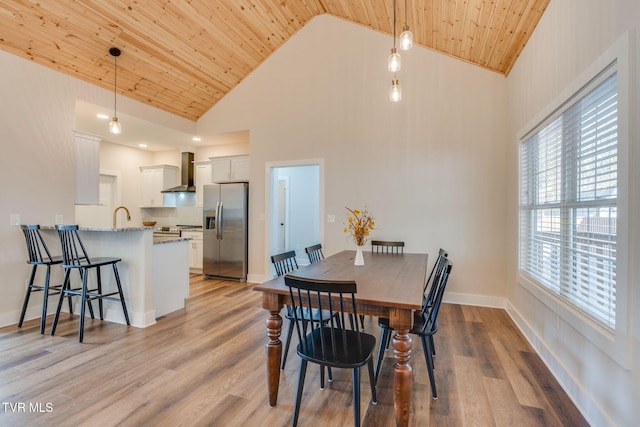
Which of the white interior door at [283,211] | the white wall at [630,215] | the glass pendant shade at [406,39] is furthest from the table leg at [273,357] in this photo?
the white interior door at [283,211]

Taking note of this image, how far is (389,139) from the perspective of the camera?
14.4ft

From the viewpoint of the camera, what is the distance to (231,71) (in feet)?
16.3

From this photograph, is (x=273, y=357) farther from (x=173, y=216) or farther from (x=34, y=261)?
(x=173, y=216)

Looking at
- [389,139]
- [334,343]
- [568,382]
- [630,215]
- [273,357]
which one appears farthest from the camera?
[389,139]

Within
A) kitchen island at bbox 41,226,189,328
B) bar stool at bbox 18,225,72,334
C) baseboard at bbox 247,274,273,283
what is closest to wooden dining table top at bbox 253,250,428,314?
kitchen island at bbox 41,226,189,328

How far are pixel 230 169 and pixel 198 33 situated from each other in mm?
2235

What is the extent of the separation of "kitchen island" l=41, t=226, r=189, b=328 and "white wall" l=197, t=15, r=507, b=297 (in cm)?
166

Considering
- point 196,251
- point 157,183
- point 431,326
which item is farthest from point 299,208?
point 431,326

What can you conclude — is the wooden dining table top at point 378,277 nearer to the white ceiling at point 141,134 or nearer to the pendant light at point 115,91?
the pendant light at point 115,91

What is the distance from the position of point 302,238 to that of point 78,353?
4723mm

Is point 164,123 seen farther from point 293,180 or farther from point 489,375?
point 489,375

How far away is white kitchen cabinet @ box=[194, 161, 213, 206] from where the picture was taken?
6406 millimetres

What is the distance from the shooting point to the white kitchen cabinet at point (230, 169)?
548 centimetres

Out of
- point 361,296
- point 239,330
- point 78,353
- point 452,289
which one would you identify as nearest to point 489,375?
point 361,296
